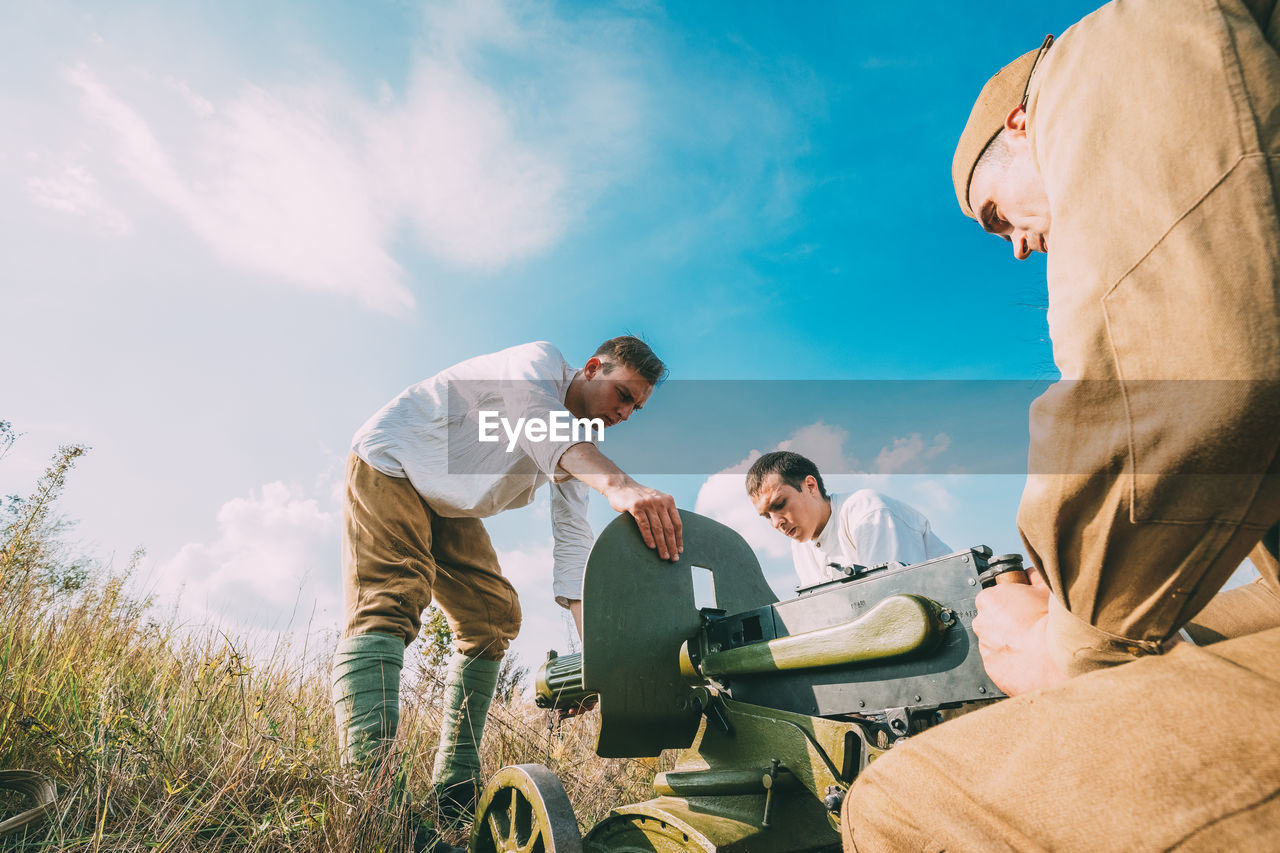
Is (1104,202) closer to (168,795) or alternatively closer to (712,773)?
(712,773)

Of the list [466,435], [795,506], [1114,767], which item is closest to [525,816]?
[1114,767]

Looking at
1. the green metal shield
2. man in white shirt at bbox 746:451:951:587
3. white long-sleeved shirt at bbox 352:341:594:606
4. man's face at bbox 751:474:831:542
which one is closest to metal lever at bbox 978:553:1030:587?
the green metal shield

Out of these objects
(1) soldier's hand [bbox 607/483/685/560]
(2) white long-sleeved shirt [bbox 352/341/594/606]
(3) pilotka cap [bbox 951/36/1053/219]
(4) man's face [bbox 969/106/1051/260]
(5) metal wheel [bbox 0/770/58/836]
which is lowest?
(5) metal wheel [bbox 0/770/58/836]

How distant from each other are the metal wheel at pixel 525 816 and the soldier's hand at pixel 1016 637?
1160 millimetres

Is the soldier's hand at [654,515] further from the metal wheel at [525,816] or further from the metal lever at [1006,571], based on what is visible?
the metal lever at [1006,571]

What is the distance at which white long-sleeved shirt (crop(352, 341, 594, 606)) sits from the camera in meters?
3.24

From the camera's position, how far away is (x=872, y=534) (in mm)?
4207

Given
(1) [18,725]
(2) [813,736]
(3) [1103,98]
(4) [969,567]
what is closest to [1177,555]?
(3) [1103,98]

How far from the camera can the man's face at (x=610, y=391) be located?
3.62m

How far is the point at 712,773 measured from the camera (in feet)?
6.13

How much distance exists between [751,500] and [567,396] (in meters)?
2.02

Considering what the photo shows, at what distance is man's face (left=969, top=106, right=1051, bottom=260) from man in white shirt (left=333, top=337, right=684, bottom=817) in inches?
50.9

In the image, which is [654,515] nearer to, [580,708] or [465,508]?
[580,708]

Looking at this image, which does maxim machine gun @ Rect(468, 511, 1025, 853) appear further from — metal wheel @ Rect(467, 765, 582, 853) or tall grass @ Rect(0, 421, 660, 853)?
tall grass @ Rect(0, 421, 660, 853)
